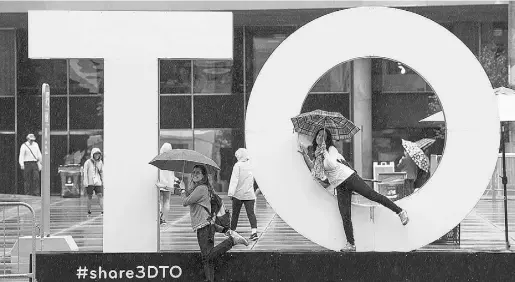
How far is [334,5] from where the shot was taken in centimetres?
2381

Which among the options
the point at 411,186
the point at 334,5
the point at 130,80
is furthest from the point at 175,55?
the point at 334,5

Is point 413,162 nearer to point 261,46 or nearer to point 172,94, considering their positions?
point 261,46

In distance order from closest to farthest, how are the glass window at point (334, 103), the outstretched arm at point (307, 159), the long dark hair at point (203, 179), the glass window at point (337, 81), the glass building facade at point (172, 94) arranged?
the outstretched arm at point (307, 159) → the long dark hair at point (203, 179) → the glass window at point (334, 103) → the glass window at point (337, 81) → the glass building facade at point (172, 94)

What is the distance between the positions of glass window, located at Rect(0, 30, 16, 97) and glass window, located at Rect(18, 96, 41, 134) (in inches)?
18.1

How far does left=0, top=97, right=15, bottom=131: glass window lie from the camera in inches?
1072

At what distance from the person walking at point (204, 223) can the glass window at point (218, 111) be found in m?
17.4

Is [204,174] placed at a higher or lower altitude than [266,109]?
lower

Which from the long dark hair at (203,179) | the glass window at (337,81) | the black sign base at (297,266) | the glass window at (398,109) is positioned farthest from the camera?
the glass window at (337,81)

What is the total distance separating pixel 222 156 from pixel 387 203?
719 inches

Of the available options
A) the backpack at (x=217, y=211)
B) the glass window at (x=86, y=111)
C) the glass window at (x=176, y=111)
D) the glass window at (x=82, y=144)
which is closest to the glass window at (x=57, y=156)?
the glass window at (x=82, y=144)

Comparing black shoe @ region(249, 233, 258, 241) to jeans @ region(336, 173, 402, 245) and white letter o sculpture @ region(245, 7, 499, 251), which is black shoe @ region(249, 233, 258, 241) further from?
jeans @ region(336, 173, 402, 245)

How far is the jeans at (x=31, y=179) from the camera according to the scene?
24344 millimetres

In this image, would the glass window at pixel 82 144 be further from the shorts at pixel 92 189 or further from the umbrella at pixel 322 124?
the umbrella at pixel 322 124

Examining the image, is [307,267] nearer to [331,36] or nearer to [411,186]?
[331,36]
